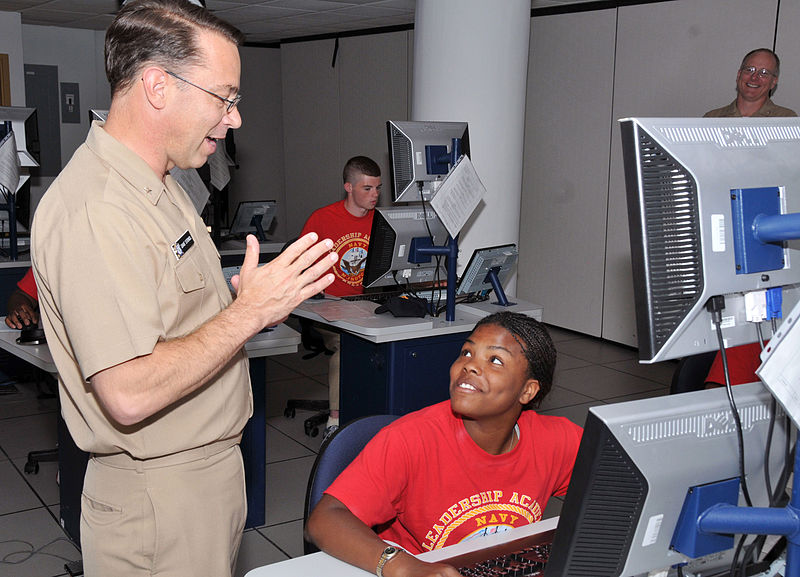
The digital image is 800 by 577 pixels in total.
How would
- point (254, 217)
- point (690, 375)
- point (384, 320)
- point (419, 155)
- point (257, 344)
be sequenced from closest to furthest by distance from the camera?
1. point (690, 375)
2. point (257, 344)
3. point (384, 320)
4. point (419, 155)
5. point (254, 217)

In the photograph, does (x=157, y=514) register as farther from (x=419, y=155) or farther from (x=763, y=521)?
(x=419, y=155)

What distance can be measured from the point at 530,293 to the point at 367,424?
16.7 ft

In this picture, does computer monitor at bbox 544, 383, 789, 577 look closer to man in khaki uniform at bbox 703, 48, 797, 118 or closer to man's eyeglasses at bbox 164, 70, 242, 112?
man's eyeglasses at bbox 164, 70, 242, 112

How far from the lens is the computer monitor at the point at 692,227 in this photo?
0.95m

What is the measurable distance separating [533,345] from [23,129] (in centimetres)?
411

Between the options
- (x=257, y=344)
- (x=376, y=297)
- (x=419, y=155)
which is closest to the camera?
(x=257, y=344)

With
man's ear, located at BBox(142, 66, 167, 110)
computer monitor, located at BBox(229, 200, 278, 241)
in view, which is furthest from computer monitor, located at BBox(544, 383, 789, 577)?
computer monitor, located at BBox(229, 200, 278, 241)

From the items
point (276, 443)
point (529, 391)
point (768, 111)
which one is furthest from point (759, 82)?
point (529, 391)

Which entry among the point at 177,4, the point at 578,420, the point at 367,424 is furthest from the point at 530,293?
the point at 177,4

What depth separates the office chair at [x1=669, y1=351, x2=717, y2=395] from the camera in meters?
2.71

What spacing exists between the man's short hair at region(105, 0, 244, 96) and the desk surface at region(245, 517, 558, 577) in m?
0.89

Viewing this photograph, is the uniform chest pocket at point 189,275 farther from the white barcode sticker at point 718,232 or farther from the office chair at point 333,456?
the white barcode sticker at point 718,232

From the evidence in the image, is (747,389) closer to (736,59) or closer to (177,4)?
(177,4)

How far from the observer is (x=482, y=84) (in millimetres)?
4418
